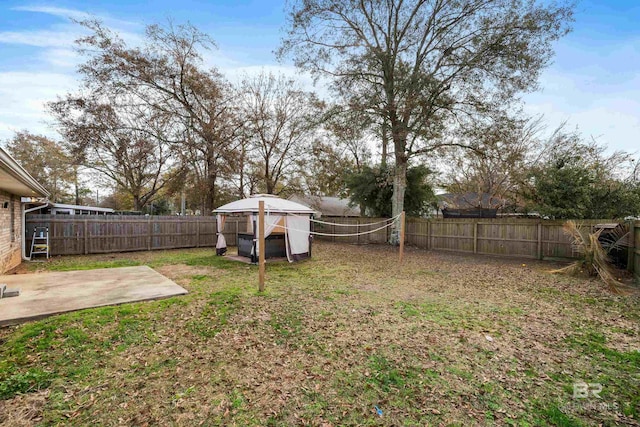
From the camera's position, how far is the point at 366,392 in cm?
251

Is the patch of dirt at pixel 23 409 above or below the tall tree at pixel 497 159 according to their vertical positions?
below

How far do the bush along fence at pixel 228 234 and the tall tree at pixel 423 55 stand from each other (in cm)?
253

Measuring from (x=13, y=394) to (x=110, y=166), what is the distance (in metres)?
18.7

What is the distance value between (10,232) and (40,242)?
2389 mm

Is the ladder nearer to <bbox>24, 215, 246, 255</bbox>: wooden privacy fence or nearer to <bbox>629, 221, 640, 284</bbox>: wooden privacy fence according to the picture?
<bbox>24, 215, 246, 255</bbox>: wooden privacy fence

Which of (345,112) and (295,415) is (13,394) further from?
(345,112)

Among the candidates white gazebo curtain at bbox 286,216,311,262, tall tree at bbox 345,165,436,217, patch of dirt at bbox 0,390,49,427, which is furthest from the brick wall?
tall tree at bbox 345,165,436,217

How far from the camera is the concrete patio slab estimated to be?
3988mm

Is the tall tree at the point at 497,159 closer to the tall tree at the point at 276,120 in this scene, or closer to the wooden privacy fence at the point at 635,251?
the wooden privacy fence at the point at 635,251

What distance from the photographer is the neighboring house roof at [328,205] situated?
1914cm

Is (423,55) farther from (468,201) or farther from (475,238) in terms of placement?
(468,201)

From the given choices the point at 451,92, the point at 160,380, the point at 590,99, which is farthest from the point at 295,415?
the point at 590,99

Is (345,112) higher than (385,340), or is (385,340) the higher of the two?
(345,112)

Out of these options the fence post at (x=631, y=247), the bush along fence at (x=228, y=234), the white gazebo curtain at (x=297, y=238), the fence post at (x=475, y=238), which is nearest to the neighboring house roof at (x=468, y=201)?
the bush along fence at (x=228, y=234)
